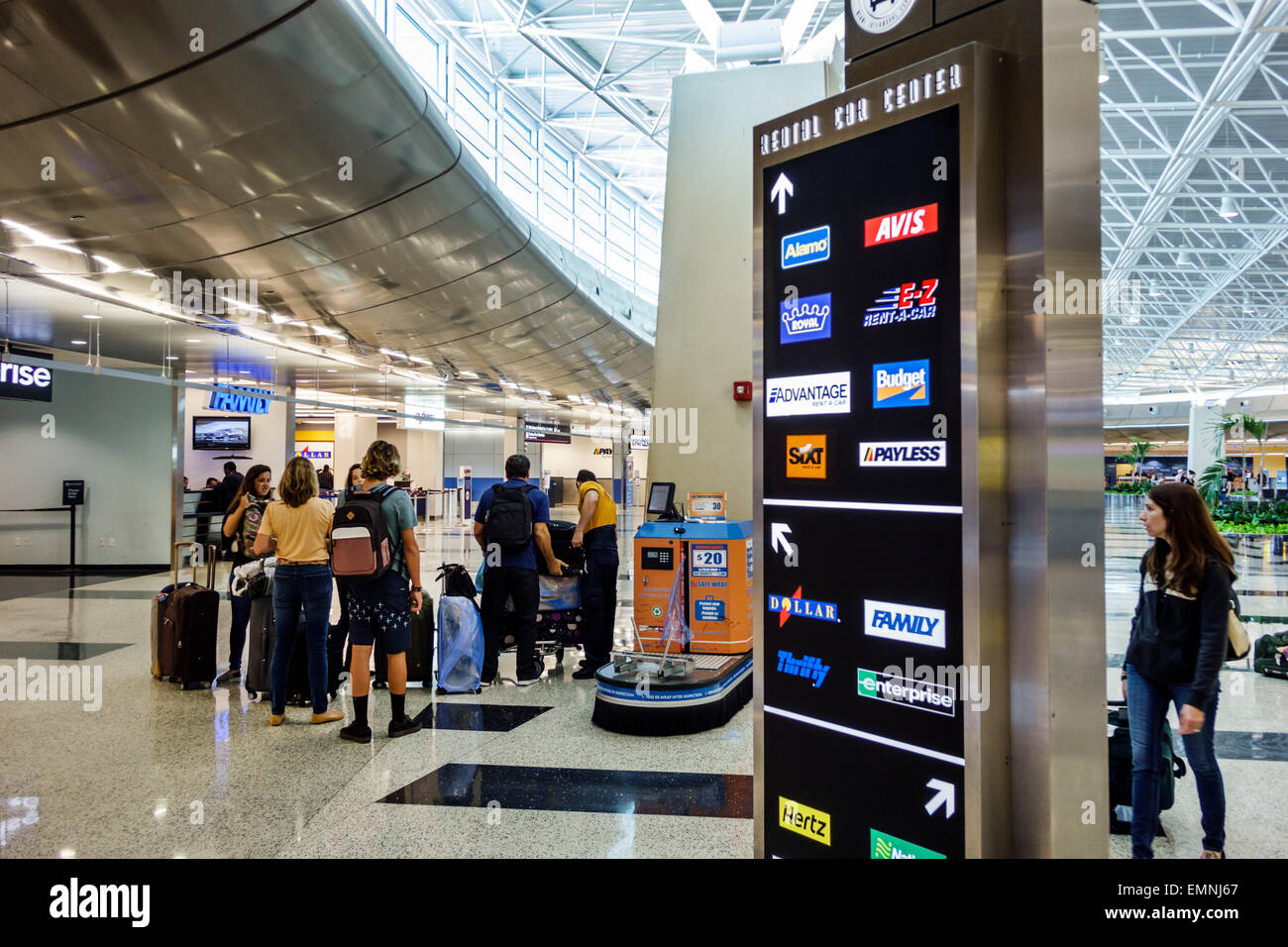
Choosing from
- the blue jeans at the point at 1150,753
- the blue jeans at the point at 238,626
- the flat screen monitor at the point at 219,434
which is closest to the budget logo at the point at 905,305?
the blue jeans at the point at 1150,753

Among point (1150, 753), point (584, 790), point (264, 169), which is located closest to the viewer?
point (1150, 753)

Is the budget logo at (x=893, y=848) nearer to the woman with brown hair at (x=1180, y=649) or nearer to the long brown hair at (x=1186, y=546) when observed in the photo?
the woman with brown hair at (x=1180, y=649)

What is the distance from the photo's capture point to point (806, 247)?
2.79m

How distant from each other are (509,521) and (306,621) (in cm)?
166

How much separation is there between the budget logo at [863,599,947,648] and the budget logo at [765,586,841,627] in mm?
128

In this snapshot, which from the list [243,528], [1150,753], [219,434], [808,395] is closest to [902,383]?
[808,395]

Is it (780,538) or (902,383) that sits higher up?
(902,383)

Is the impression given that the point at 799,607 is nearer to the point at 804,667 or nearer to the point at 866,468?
the point at 804,667

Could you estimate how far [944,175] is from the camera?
2414mm

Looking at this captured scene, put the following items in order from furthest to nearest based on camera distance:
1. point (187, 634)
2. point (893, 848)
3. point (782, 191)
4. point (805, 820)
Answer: point (187, 634) → point (782, 191) → point (805, 820) → point (893, 848)
